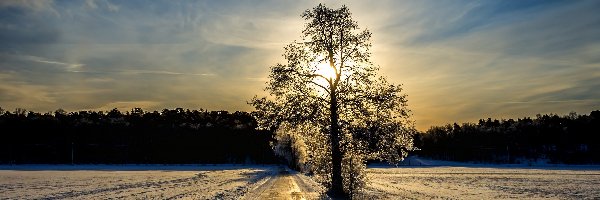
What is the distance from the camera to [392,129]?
39.3m

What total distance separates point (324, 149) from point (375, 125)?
171 inches

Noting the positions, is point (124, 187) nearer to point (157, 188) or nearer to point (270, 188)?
point (157, 188)

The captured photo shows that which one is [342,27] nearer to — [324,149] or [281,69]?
[281,69]

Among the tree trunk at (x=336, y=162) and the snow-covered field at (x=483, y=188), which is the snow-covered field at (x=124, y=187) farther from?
the snow-covered field at (x=483, y=188)

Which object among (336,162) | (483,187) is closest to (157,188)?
(336,162)

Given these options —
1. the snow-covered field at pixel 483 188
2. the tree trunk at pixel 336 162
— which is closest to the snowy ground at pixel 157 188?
the tree trunk at pixel 336 162

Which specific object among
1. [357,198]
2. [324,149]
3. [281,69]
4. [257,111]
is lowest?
[357,198]

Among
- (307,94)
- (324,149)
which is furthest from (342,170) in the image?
(307,94)

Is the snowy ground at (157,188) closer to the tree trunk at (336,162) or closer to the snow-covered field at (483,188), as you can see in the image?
the tree trunk at (336,162)

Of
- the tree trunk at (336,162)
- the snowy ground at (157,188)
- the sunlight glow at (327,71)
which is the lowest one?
the snowy ground at (157,188)

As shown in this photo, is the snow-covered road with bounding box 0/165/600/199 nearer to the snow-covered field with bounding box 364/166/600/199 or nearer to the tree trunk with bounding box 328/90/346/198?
the snow-covered field with bounding box 364/166/600/199

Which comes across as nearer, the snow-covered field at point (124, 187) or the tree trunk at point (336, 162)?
the tree trunk at point (336, 162)

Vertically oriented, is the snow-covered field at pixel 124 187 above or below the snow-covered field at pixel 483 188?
above

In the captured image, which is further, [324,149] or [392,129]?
[324,149]
